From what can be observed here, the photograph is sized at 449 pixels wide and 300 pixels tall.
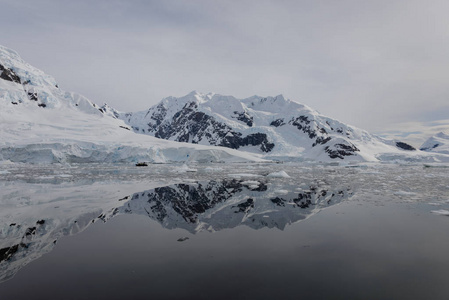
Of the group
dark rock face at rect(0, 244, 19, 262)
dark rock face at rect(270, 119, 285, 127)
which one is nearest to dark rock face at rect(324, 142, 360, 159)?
dark rock face at rect(270, 119, 285, 127)

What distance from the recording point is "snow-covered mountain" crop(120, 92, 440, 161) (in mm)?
111938

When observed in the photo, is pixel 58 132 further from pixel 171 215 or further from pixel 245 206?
pixel 245 206

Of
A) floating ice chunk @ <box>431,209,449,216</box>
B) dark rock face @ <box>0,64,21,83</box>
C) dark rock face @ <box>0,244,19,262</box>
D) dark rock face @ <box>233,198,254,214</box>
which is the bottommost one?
dark rock face @ <box>0,244,19,262</box>

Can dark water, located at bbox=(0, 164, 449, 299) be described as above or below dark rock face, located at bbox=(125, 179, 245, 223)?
above

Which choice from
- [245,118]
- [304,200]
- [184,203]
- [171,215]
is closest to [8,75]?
[245,118]

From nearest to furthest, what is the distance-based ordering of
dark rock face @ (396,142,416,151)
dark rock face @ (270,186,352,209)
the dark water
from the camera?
the dark water < dark rock face @ (270,186,352,209) < dark rock face @ (396,142,416,151)

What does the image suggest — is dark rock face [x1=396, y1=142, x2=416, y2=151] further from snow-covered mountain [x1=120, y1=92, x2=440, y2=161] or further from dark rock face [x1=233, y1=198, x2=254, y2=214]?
dark rock face [x1=233, y1=198, x2=254, y2=214]

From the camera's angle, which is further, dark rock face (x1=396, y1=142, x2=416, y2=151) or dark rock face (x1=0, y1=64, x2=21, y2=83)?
dark rock face (x1=396, y1=142, x2=416, y2=151)

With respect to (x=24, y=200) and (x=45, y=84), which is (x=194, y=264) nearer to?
(x=24, y=200)

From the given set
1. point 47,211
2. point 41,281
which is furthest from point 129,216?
point 41,281

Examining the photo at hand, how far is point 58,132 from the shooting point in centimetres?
6856

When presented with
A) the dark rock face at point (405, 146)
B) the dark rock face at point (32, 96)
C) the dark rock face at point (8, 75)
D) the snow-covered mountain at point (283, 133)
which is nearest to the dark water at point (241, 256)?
the snow-covered mountain at point (283, 133)

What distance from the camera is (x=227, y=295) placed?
3863mm

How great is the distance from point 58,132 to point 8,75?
149 feet
